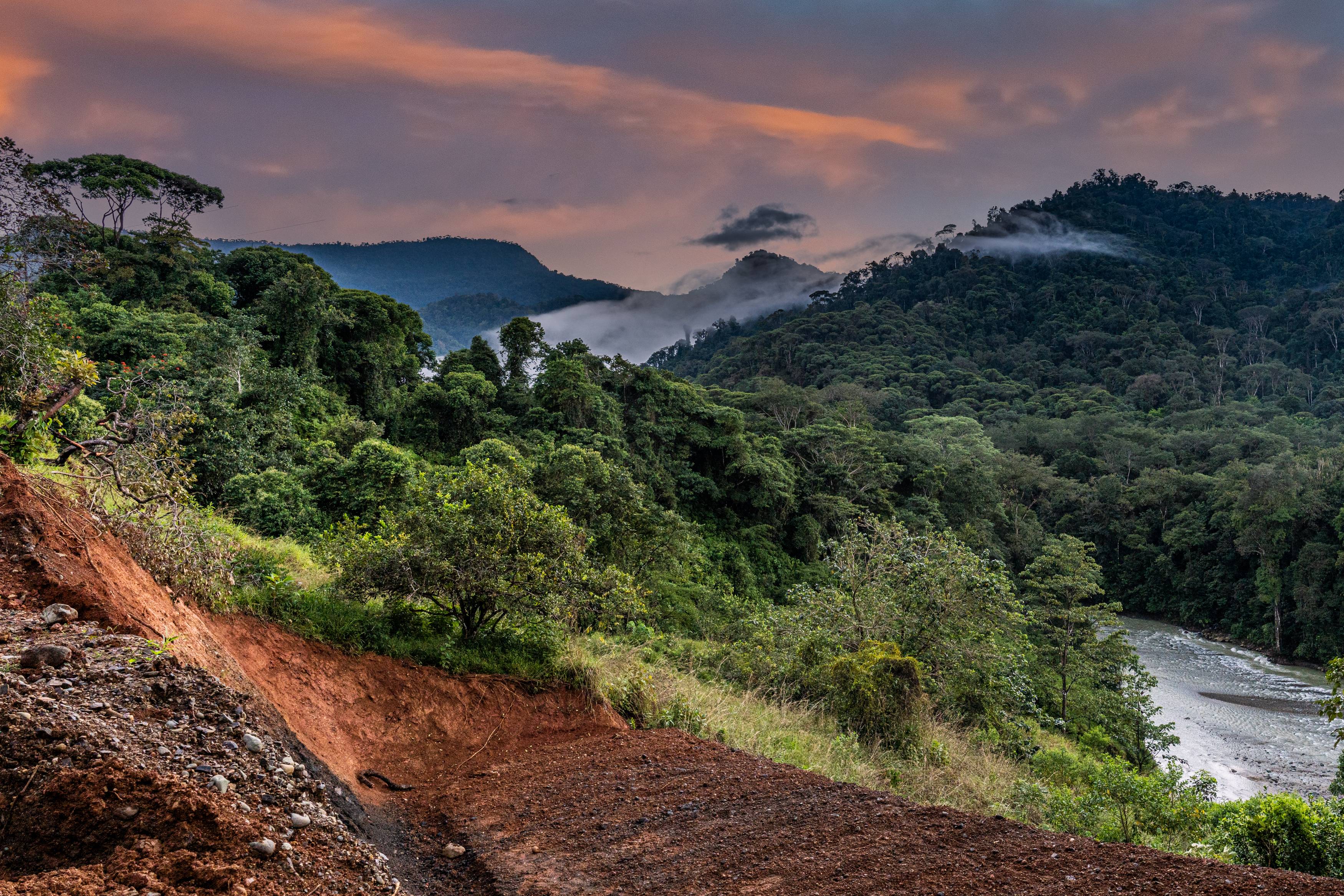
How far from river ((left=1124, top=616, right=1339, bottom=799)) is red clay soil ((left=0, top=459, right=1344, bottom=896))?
51.8 ft

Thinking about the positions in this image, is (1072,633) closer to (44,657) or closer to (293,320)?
(44,657)

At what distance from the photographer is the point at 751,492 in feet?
89.7

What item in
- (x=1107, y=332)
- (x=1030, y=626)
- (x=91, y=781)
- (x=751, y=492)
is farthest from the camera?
(x=1107, y=332)

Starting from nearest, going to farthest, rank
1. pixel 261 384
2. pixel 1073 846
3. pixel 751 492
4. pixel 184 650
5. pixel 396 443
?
→ pixel 1073 846, pixel 184 650, pixel 261 384, pixel 396 443, pixel 751 492

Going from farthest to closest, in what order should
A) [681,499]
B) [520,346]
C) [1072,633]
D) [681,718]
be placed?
[681,499]
[520,346]
[1072,633]
[681,718]

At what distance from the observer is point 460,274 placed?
74375 mm

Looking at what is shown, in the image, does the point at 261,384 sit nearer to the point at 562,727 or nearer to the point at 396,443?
the point at 396,443

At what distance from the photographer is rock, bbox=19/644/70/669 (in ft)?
10.4

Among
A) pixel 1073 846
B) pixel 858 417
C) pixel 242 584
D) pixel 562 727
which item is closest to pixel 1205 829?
pixel 1073 846

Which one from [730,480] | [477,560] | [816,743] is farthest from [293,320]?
[816,743]

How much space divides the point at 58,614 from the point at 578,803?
3.16 m

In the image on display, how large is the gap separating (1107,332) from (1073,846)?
88132 millimetres

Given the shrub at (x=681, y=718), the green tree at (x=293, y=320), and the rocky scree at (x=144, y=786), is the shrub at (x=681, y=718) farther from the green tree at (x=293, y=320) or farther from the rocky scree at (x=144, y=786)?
the green tree at (x=293, y=320)

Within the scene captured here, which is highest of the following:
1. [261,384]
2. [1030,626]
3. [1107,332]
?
[1107,332]
